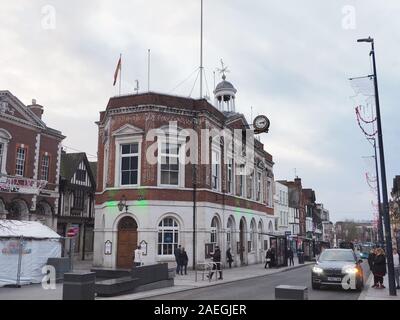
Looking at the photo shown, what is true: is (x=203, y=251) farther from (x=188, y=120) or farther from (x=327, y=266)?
(x=327, y=266)

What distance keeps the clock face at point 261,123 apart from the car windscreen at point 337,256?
52.1 feet

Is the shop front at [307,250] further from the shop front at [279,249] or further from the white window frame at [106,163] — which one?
the white window frame at [106,163]

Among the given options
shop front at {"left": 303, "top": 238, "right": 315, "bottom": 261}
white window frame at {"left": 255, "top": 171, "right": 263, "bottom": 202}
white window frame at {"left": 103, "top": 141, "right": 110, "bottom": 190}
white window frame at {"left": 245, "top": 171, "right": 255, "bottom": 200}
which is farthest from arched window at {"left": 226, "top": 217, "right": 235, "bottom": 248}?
shop front at {"left": 303, "top": 238, "right": 315, "bottom": 261}

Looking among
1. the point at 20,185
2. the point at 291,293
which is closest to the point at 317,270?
the point at 291,293

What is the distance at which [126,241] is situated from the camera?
26.6 meters

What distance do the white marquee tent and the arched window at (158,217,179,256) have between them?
6591 millimetres

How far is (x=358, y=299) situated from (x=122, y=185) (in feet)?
54.5

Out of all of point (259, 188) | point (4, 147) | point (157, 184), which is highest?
point (4, 147)

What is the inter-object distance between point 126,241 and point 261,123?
1366cm

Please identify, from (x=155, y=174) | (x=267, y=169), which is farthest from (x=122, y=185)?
(x=267, y=169)

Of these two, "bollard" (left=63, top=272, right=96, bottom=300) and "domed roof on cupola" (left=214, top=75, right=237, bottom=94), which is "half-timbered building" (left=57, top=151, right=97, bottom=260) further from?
"bollard" (left=63, top=272, right=96, bottom=300)

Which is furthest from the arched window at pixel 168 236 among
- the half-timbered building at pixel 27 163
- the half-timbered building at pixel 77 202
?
the half-timbered building at pixel 77 202

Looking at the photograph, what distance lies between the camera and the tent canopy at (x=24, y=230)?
1906 centimetres

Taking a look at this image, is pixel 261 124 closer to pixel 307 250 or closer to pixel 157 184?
pixel 157 184
